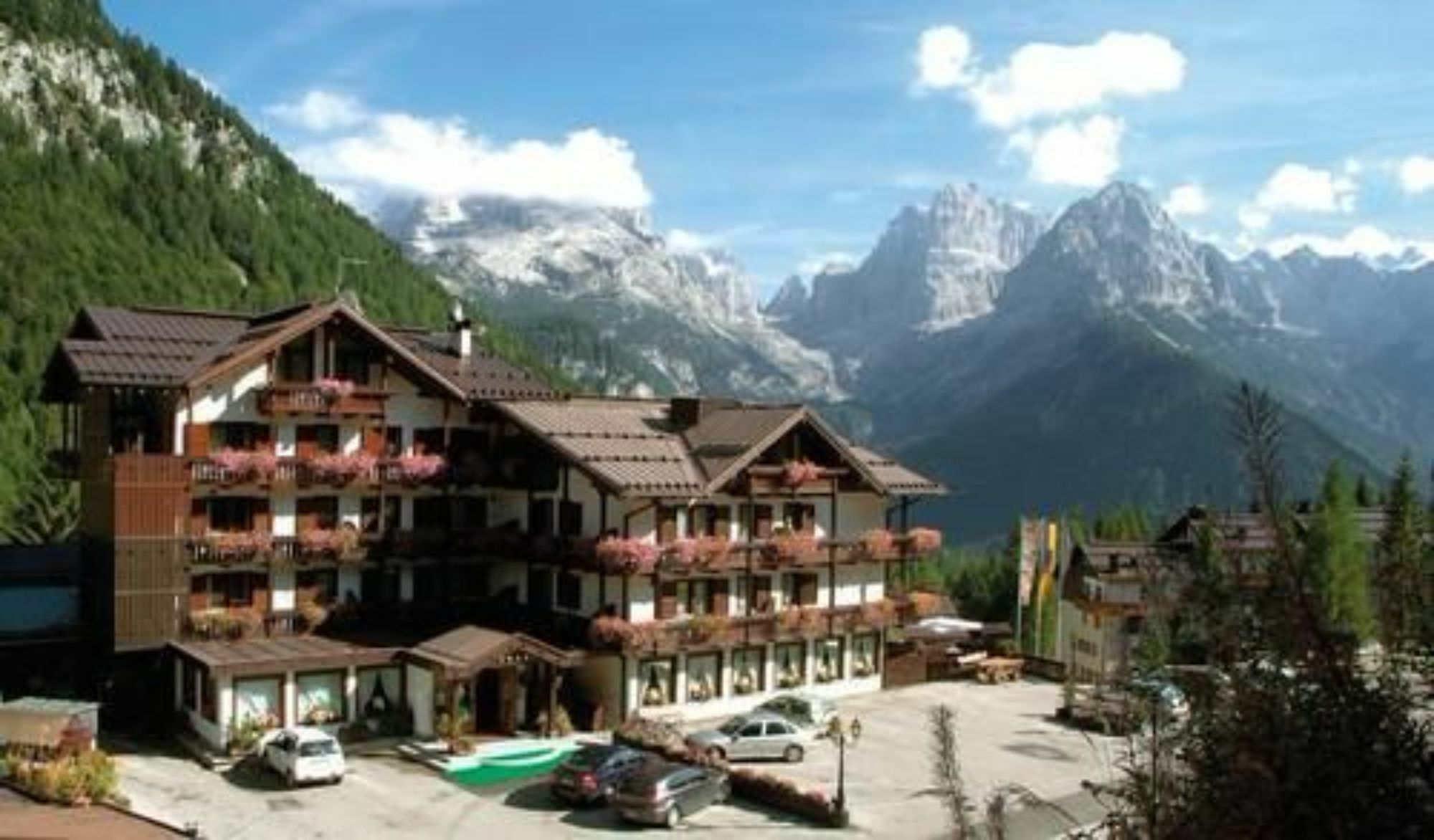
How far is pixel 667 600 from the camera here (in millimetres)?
45406

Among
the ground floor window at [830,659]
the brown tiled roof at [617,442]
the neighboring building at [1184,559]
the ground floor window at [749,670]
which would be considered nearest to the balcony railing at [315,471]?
the brown tiled roof at [617,442]

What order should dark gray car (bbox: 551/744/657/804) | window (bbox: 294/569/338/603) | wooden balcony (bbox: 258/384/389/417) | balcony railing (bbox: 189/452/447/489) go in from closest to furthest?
dark gray car (bbox: 551/744/657/804)
balcony railing (bbox: 189/452/447/489)
wooden balcony (bbox: 258/384/389/417)
window (bbox: 294/569/338/603)

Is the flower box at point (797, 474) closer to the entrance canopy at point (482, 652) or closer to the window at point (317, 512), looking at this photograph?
the entrance canopy at point (482, 652)

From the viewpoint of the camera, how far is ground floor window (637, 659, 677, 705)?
1772 inches

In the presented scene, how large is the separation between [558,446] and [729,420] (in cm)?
752

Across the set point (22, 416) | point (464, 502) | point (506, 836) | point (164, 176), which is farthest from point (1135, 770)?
point (164, 176)

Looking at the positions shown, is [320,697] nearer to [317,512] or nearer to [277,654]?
[277,654]

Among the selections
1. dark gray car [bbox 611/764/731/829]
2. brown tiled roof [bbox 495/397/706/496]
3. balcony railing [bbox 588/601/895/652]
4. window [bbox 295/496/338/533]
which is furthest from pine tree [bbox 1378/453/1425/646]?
window [bbox 295/496/338/533]

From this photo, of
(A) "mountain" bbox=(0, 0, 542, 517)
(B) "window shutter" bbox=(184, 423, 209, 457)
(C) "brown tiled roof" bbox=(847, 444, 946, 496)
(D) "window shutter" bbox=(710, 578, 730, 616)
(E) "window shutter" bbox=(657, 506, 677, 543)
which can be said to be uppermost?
(A) "mountain" bbox=(0, 0, 542, 517)

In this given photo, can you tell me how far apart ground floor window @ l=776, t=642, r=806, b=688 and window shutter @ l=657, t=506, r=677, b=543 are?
6.66 m

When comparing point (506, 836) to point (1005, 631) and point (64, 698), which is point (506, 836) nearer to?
point (64, 698)

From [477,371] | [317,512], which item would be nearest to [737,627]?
[477,371]

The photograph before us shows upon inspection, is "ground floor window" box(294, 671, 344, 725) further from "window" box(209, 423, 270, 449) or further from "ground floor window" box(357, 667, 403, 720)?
"window" box(209, 423, 270, 449)

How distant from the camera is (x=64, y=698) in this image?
41.1 metres
